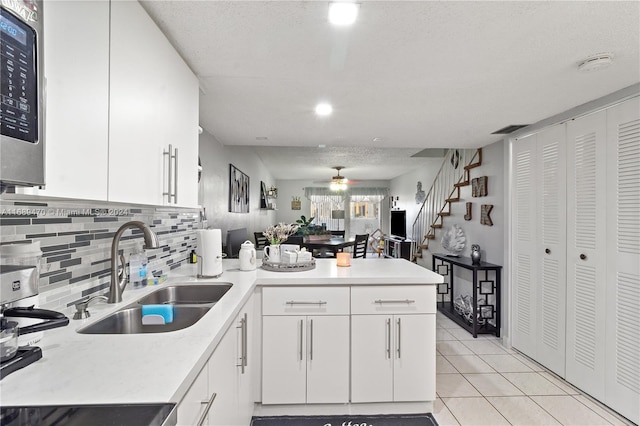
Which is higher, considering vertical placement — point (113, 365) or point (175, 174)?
point (175, 174)

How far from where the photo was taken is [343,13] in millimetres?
1345

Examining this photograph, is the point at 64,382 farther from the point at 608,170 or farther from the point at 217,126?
the point at 608,170

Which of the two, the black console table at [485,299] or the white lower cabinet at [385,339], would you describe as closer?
the white lower cabinet at [385,339]

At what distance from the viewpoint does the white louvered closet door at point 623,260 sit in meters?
2.08

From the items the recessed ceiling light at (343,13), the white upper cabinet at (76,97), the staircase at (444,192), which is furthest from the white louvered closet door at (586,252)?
the white upper cabinet at (76,97)

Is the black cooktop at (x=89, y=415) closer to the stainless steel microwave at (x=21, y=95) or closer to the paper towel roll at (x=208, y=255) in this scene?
the stainless steel microwave at (x=21, y=95)

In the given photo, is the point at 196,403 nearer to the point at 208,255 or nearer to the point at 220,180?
the point at 208,255

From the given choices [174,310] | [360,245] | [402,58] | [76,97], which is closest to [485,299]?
[360,245]

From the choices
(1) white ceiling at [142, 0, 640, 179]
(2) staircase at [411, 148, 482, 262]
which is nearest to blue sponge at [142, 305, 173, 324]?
(1) white ceiling at [142, 0, 640, 179]

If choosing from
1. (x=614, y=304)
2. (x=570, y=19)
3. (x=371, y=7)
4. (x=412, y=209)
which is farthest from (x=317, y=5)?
(x=412, y=209)

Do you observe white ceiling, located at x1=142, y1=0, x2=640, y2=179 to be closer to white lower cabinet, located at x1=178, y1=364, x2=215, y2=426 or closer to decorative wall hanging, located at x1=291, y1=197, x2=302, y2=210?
white lower cabinet, located at x1=178, y1=364, x2=215, y2=426

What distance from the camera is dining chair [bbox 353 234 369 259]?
5732 millimetres

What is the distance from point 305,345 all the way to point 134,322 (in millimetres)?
1073

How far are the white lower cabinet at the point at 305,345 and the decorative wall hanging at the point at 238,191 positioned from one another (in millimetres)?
2294
